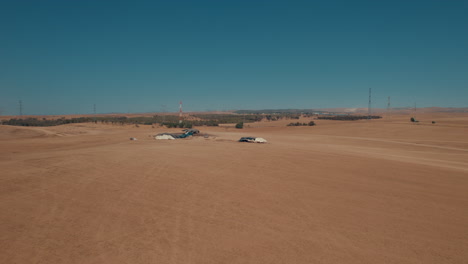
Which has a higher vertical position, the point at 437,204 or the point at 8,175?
the point at 8,175

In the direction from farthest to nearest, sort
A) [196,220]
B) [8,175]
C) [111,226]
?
1. [8,175]
2. [196,220]
3. [111,226]

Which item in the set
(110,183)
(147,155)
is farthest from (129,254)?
(147,155)

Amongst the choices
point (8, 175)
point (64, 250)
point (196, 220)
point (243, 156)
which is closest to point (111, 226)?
point (64, 250)

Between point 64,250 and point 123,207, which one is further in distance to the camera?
point 123,207

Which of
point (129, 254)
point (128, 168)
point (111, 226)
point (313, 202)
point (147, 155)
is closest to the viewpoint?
point (129, 254)

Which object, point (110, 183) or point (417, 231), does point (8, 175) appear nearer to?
point (110, 183)

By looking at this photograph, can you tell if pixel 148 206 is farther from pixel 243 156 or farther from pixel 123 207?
pixel 243 156

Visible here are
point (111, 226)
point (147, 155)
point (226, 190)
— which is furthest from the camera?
point (147, 155)

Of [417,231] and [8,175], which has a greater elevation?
[8,175]

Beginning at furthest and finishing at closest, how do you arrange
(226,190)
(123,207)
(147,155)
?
(147,155)
(226,190)
(123,207)
